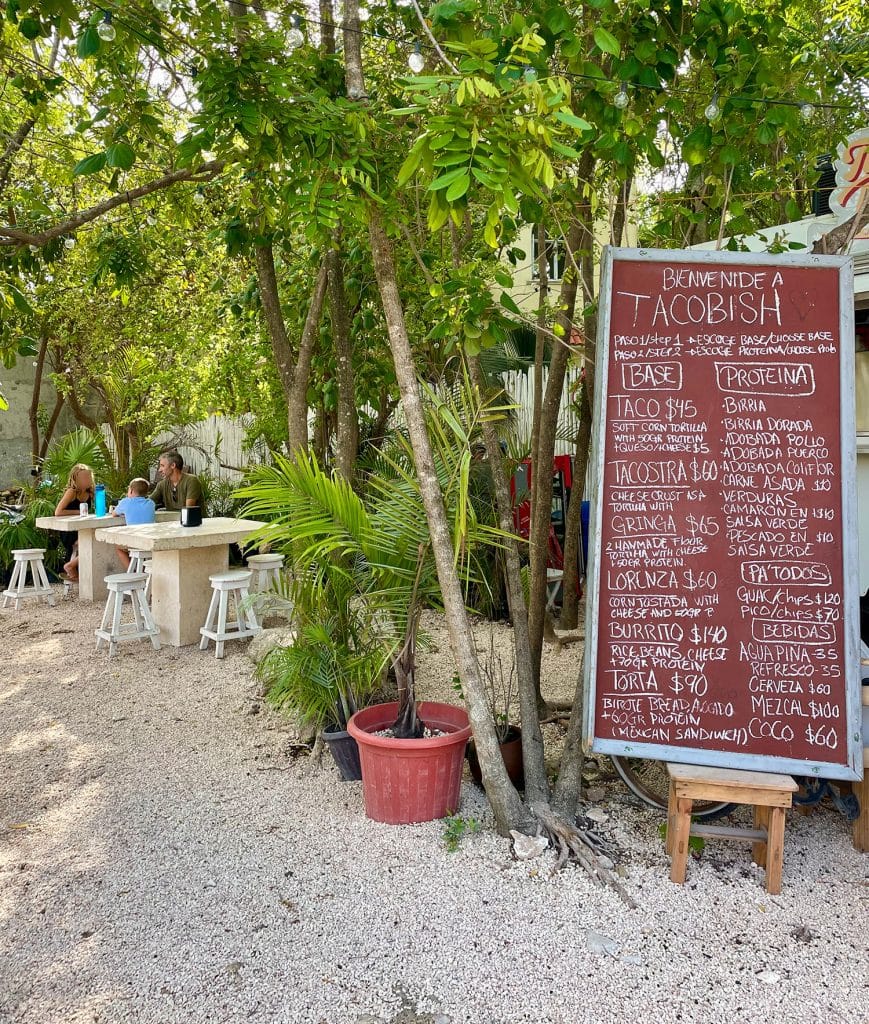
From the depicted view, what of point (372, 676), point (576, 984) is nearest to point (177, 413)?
point (372, 676)

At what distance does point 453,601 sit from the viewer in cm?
329

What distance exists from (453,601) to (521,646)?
1.76 feet

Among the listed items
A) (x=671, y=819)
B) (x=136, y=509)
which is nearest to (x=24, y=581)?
(x=136, y=509)

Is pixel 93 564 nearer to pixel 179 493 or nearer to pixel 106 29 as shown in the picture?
pixel 179 493

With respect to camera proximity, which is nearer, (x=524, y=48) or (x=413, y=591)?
(x=524, y=48)

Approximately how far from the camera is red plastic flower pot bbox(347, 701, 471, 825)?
132 inches

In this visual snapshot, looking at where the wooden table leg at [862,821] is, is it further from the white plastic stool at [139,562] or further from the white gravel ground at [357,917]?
the white plastic stool at [139,562]

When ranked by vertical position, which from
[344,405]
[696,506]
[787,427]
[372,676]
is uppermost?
[344,405]

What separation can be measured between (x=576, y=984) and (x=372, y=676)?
175cm

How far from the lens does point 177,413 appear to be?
1137cm

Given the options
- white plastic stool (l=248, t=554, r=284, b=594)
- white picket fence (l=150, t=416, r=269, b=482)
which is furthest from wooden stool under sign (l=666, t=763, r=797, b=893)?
white picket fence (l=150, t=416, r=269, b=482)

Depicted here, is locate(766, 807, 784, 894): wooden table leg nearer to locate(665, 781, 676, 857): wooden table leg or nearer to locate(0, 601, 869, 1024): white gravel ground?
locate(0, 601, 869, 1024): white gravel ground

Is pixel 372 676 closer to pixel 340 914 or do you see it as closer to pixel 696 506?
pixel 340 914

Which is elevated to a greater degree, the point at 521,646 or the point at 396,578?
the point at 396,578
